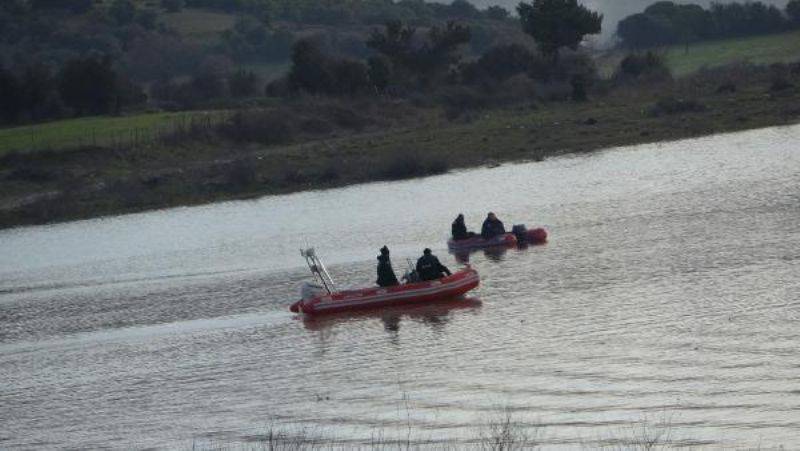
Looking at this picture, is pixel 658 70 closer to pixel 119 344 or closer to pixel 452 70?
pixel 452 70

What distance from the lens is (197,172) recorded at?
206ft

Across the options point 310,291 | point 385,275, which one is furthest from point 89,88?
point 385,275

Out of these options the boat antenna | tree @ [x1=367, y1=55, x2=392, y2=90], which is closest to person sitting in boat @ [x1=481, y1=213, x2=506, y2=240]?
the boat antenna

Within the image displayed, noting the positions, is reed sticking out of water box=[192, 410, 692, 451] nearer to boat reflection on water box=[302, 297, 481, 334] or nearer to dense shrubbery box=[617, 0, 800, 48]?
boat reflection on water box=[302, 297, 481, 334]

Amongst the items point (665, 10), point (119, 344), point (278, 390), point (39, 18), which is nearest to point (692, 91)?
point (119, 344)

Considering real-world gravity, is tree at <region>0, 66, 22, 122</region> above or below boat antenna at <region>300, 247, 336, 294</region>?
above

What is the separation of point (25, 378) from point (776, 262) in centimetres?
1473

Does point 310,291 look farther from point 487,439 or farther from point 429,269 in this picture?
point 487,439

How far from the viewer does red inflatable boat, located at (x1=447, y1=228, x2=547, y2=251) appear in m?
38.6

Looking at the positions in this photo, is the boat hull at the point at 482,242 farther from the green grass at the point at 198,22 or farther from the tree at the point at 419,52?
the green grass at the point at 198,22

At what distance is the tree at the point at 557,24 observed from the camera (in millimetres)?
87438

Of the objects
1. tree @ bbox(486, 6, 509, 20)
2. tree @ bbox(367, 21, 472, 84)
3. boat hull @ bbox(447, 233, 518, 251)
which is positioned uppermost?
tree @ bbox(486, 6, 509, 20)

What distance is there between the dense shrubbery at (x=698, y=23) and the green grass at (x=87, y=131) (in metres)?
52.7

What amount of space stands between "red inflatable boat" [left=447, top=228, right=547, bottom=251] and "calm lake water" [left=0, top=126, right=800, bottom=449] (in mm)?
469
